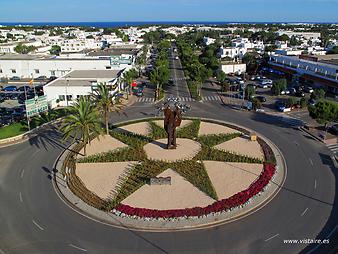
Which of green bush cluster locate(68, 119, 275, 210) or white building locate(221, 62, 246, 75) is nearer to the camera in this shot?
green bush cluster locate(68, 119, 275, 210)

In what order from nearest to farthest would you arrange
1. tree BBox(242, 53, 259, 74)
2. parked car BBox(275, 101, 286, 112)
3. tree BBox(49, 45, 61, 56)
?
parked car BBox(275, 101, 286, 112)
tree BBox(242, 53, 259, 74)
tree BBox(49, 45, 61, 56)

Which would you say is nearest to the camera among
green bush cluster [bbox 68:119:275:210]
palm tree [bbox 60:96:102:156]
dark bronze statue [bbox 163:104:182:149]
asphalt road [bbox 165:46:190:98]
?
green bush cluster [bbox 68:119:275:210]

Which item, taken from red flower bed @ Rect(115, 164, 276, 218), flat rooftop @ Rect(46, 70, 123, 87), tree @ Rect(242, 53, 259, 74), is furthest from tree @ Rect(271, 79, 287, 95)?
red flower bed @ Rect(115, 164, 276, 218)

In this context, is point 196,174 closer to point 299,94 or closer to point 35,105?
point 35,105

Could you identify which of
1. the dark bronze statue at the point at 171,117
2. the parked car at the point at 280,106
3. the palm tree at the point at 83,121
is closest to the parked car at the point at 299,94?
the parked car at the point at 280,106

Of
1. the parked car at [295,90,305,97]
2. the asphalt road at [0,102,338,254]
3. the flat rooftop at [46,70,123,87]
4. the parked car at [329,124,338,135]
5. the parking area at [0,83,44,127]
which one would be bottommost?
the asphalt road at [0,102,338,254]

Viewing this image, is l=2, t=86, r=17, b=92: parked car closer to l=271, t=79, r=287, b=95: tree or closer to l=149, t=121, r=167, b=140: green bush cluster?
l=149, t=121, r=167, b=140: green bush cluster

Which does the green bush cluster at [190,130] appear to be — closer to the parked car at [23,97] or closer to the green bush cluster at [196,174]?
the green bush cluster at [196,174]

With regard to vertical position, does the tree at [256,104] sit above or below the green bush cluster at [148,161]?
above

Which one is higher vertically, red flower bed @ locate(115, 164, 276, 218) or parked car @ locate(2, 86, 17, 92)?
parked car @ locate(2, 86, 17, 92)
